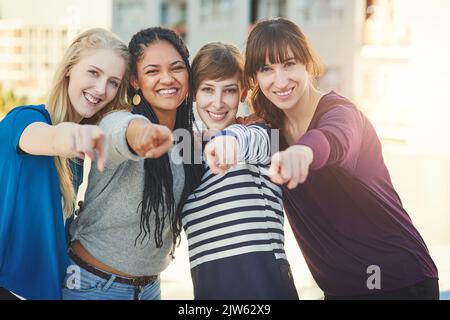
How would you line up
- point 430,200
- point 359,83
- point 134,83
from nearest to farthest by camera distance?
point 134,83, point 430,200, point 359,83

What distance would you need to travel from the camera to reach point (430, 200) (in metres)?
3.95

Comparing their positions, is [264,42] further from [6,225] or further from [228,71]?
[6,225]

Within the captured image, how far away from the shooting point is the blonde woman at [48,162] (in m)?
1.00

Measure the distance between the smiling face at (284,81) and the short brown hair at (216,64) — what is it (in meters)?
0.06

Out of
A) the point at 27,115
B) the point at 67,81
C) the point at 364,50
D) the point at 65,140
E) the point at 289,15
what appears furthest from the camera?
the point at 289,15

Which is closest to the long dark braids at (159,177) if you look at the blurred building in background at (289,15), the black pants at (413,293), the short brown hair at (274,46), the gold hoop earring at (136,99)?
the gold hoop earring at (136,99)

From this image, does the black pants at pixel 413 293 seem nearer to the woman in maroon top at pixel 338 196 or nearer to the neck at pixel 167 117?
the woman in maroon top at pixel 338 196

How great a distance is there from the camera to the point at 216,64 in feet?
3.69

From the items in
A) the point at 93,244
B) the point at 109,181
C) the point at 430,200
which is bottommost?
the point at 430,200

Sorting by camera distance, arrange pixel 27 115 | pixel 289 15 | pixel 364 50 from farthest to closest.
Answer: pixel 289 15 < pixel 364 50 < pixel 27 115

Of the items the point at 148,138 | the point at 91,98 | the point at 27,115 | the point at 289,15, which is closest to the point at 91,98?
the point at 91,98

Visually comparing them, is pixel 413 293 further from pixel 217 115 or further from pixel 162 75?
pixel 162 75
